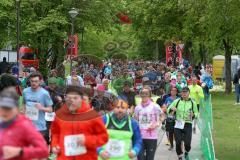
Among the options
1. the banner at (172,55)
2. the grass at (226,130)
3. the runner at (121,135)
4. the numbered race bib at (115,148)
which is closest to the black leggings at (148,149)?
the runner at (121,135)

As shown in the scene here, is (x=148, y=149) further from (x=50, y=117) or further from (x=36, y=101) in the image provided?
(x=50, y=117)

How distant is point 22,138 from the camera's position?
18.0 ft

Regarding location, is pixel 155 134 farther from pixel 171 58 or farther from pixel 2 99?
pixel 171 58

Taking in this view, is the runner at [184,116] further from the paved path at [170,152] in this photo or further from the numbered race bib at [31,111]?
the numbered race bib at [31,111]

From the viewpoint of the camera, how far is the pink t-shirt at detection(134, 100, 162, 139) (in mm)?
11133

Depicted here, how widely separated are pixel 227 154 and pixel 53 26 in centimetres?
2447

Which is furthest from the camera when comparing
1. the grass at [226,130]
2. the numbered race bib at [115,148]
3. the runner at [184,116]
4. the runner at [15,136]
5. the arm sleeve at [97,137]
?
the grass at [226,130]

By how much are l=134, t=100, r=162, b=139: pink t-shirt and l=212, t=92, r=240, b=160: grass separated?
362 cm

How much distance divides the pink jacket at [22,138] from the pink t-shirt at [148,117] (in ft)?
18.7

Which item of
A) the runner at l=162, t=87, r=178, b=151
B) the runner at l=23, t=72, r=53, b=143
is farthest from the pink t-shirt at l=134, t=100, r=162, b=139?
the runner at l=162, t=87, r=178, b=151

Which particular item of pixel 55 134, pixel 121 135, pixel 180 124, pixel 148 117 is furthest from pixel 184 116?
pixel 55 134

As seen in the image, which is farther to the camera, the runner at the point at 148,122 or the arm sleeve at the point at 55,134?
the runner at the point at 148,122

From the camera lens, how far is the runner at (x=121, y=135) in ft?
26.8

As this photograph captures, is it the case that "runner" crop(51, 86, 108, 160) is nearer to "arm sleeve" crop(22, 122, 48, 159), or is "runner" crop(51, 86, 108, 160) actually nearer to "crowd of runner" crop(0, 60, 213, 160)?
"crowd of runner" crop(0, 60, 213, 160)
